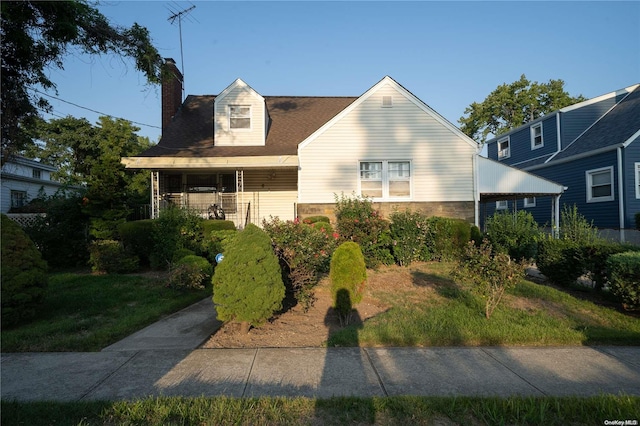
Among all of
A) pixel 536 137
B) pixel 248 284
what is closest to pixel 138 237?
pixel 248 284

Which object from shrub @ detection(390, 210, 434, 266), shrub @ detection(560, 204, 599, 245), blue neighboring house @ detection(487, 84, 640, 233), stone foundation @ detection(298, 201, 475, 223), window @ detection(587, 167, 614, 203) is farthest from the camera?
window @ detection(587, 167, 614, 203)

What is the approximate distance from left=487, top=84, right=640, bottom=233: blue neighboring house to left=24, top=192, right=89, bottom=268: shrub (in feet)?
57.2

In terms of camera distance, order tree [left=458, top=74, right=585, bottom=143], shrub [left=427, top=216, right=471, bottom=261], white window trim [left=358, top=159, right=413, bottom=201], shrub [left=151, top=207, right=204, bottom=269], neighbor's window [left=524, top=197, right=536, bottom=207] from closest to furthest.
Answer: shrub [left=151, top=207, right=204, bottom=269]
shrub [left=427, top=216, right=471, bottom=261]
white window trim [left=358, top=159, right=413, bottom=201]
neighbor's window [left=524, top=197, right=536, bottom=207]
tree [left=458, top=74, right=585, bottom=143]

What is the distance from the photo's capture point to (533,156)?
2308 centimetres

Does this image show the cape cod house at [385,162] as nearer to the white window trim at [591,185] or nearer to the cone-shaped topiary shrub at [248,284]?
the white window trim at [591,185]

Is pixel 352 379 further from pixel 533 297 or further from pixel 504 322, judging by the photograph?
pixel 533 297

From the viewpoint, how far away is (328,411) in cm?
330

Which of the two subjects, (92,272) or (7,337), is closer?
(7,337)

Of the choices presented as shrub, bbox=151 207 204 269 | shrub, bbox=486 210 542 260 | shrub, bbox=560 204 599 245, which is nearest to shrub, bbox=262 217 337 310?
shrub, bbox=151 207 204 269

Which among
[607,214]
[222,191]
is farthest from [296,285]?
[607,214]

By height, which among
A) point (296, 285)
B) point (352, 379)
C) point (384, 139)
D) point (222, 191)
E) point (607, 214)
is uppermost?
point (384, 139)

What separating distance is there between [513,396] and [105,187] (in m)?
10.6

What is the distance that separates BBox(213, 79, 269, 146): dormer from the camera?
1571 cm

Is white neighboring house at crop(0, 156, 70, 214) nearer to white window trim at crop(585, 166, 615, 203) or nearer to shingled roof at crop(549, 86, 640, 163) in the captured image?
white window trim at crop(585, 166, 615, 203)
